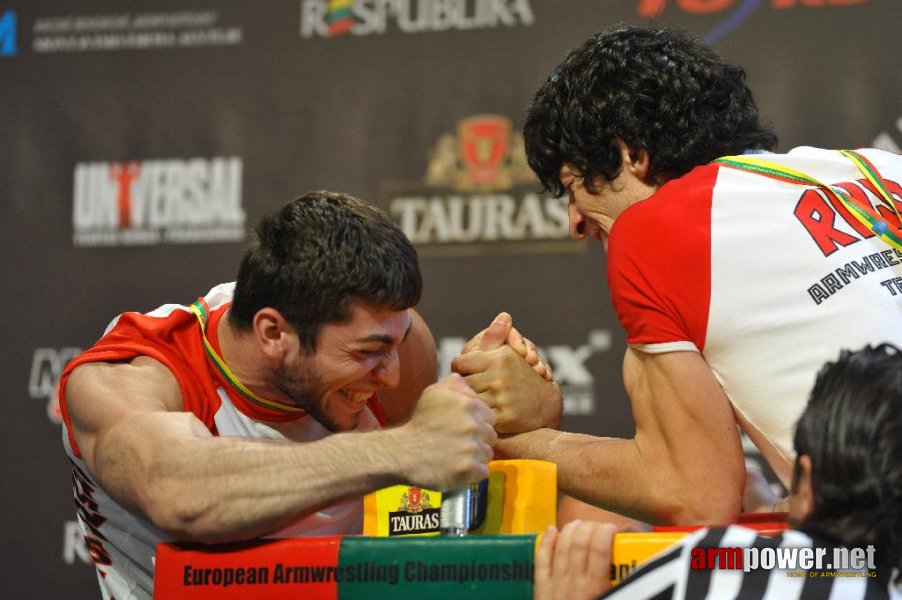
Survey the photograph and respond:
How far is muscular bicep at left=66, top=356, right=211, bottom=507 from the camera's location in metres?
1.43

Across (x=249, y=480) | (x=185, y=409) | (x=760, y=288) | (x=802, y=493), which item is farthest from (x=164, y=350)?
(x=802, y=493)

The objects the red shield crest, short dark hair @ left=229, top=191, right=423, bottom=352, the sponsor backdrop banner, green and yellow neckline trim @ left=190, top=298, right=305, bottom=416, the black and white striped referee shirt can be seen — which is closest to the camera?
the black and white striped referee shirt

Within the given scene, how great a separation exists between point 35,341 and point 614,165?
77.5 inches

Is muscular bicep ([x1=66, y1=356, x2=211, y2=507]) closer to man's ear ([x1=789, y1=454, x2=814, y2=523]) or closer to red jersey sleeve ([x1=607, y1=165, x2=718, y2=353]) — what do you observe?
red jersey sleeve ([x1=607, y1=165, x2=718, y2=353])

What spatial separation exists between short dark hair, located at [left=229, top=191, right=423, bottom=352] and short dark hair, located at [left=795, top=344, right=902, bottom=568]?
667 millimetres

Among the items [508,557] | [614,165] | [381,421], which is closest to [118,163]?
[381,421]

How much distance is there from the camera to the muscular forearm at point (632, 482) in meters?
1.48

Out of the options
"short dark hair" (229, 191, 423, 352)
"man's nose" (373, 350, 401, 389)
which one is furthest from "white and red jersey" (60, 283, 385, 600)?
"man's nose" (373, 350, 401, 389)

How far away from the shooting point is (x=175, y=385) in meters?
1.70

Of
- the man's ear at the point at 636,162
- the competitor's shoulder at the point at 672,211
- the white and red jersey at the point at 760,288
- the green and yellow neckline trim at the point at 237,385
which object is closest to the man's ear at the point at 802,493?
the white and red jersey at the point at 760,288

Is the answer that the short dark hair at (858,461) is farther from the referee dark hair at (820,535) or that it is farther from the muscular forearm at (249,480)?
the muscular forearm at (249,480)

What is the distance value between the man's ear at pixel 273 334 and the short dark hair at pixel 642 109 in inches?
19.8

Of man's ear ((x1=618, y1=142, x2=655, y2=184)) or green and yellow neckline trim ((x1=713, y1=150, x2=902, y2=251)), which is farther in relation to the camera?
man's ear ((x1=618, y1=142, x2=655, y2=184))

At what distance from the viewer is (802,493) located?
1203 millimetres
